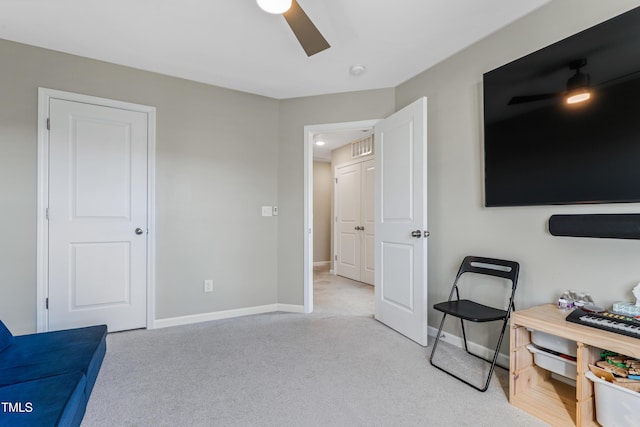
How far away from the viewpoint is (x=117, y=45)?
7.95 feet

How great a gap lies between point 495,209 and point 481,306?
679 millimetres

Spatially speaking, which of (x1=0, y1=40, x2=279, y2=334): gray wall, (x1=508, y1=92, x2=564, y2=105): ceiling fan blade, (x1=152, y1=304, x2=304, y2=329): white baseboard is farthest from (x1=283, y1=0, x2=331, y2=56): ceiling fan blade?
(x1=152, y1=304, x2=304, y2=329): white baseboard

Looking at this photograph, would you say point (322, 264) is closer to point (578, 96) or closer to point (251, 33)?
point (251, 33)

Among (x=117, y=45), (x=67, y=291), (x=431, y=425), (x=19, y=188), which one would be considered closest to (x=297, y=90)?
(x=117, y=45)

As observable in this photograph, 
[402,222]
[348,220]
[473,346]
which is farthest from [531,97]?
[348,220]

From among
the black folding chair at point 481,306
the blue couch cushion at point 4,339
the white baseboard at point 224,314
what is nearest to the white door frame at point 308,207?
the white baseboard at point 224,314

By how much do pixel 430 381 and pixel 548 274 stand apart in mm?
976

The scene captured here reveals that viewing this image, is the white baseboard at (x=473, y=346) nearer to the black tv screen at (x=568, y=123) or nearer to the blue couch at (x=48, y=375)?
the black tv screen at (x=568, y=123)

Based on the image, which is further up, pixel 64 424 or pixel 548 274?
pixel 548 274

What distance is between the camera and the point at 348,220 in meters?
5.53

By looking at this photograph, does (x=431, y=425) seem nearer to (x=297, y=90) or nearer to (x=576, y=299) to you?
(x=576, y=299)

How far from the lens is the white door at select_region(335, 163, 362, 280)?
527 cm

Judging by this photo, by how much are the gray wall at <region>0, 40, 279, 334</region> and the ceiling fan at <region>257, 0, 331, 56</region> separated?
5.68 ft

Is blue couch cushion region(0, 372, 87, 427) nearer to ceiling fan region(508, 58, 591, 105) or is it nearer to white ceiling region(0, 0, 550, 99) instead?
white ceiling region(0, 0, 550, 99)
